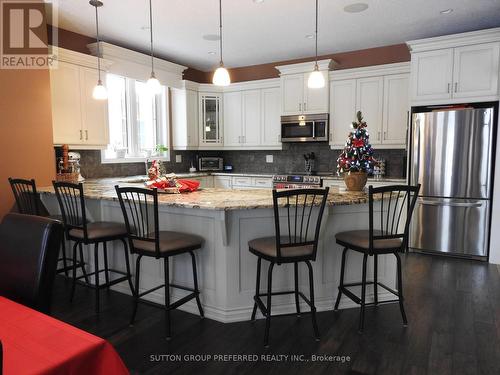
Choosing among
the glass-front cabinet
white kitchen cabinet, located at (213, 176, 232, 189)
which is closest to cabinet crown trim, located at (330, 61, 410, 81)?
the glass-front cabinet

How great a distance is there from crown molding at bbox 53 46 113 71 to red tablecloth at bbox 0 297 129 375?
3636 mm

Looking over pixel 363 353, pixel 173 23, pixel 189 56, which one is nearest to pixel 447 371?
pixel 363 353

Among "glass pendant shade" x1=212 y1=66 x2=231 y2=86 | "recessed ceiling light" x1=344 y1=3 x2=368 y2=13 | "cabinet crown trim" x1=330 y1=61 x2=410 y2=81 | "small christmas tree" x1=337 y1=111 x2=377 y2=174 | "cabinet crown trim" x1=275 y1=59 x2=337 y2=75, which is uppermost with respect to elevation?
"recessed ceiling light" x1=344 y1=3 x2=368 y2=13

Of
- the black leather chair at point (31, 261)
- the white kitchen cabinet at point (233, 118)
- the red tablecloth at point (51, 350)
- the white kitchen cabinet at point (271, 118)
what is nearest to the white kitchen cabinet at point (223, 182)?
the white kitchen cabinet at point (233, 118)

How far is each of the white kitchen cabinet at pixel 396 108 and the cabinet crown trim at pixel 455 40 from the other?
49 cm

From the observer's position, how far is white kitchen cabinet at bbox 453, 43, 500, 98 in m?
4.04

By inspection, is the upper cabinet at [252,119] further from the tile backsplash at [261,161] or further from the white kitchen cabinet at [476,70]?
the white kitchen cabinet at [476,70]

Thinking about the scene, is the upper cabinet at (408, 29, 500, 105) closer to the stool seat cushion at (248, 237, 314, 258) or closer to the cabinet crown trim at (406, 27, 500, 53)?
the cabinet crown trim at (406, 27, 500, 53)

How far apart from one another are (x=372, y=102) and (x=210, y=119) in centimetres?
274

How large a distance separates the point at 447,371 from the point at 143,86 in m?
5.23

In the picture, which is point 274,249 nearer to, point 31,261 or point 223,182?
point 31,261

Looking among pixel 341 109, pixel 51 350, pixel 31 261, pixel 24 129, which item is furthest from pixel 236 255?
pixel 341 109

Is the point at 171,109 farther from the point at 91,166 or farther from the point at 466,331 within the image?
the point at 466,331

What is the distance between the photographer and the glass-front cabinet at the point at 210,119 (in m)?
6.18
